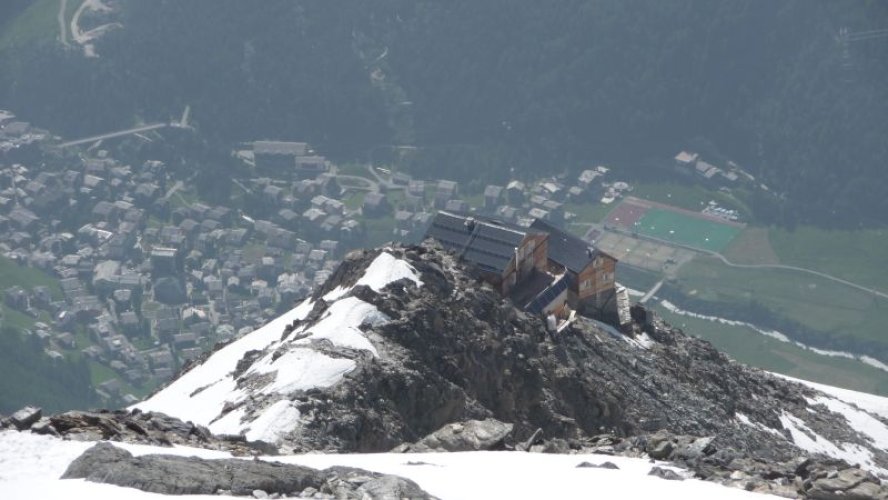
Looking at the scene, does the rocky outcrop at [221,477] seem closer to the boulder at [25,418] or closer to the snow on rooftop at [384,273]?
the boulder at [25,418]

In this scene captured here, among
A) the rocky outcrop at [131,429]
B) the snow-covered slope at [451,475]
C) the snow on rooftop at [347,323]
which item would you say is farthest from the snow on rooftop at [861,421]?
the rocky outcrop at [131,429]

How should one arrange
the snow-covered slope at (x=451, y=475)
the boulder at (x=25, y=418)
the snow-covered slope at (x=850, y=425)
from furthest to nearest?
the snow-covered slope at (x=850, y=425)
the boulder at (x=25, y=418)
the snow-covered slope at (x=451, y=475)

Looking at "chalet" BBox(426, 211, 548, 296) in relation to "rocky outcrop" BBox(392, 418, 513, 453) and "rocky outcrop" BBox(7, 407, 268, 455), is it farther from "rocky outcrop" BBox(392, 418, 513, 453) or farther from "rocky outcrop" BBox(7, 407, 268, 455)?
"rocky outcrop" BBox(7, 407, 268, 455)

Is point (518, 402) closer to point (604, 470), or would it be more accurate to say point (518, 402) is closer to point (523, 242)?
point (523, 242)

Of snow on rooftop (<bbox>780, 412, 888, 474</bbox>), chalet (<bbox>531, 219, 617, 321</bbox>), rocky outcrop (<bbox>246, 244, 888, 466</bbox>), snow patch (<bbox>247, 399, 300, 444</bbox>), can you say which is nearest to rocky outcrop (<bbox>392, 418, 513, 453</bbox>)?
rocky outcrop (<bbox>246, 244, 888, 466</bbox>)

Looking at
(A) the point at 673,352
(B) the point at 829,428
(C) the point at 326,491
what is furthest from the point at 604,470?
(B) the point at 829,428

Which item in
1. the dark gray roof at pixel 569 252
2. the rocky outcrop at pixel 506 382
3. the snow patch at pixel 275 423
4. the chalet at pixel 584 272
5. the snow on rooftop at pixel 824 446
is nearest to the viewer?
the snow patch at pixel 275 423
